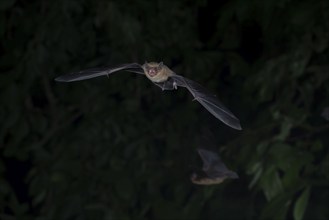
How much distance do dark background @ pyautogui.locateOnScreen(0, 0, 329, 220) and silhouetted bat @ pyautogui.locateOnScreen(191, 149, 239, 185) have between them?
0.52 metres

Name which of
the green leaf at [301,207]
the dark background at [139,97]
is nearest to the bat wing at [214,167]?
the green leaf at [301,207]

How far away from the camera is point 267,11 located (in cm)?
207

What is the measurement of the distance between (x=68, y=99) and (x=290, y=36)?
791 mm

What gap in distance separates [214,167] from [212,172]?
0.14ft

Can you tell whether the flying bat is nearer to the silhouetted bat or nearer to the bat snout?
the bat snout

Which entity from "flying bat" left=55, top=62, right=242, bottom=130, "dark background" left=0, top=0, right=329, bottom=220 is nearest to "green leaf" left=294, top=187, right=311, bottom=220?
"dark background" left=0, top=0, right=329, bottom=220

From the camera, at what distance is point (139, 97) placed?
250 cm

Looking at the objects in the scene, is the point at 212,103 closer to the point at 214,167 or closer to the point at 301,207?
the point at 214,167

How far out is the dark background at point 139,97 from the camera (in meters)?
2.23

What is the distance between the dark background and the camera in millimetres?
2230

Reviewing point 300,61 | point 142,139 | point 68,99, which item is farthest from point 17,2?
point 300,61

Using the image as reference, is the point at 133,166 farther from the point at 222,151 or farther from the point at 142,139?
the point at 222,151

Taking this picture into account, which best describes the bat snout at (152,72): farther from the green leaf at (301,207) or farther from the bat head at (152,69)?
the green leaf at (301,207)

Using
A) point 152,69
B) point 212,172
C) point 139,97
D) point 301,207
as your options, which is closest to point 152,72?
point 152,69
